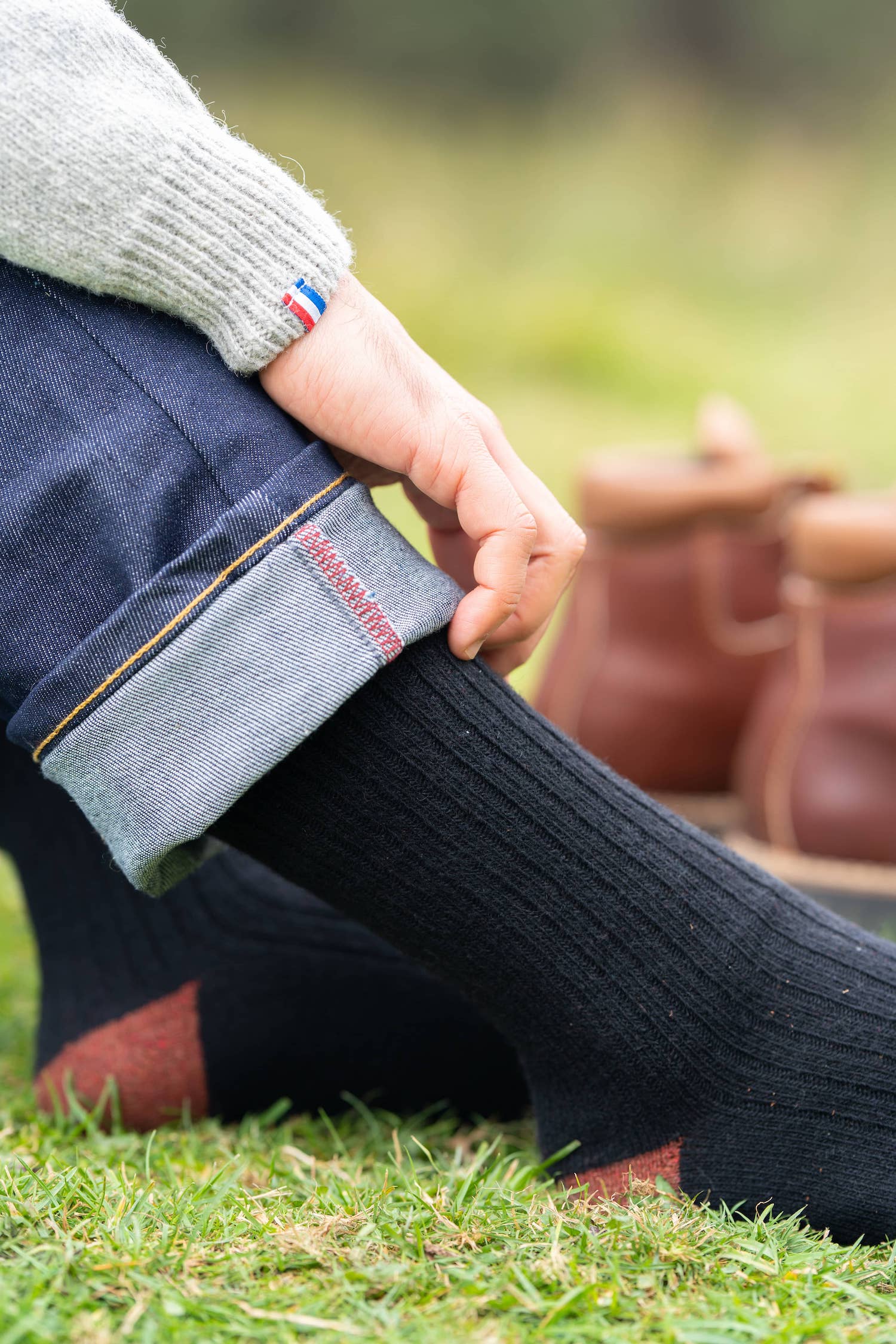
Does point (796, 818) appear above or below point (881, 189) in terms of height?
below

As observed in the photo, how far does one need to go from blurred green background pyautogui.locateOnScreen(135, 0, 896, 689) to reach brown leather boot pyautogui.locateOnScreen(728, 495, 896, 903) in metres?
3.92

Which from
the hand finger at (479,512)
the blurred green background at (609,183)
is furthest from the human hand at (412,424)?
the blurred green background at (609,183)

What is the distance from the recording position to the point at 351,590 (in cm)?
56

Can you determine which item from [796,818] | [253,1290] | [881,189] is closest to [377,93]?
[881,189]

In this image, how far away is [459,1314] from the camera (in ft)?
1.58

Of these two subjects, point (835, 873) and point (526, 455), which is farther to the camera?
point (526, 455)

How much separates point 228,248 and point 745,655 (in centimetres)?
103

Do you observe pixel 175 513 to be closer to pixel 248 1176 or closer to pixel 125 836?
pixel 125 836

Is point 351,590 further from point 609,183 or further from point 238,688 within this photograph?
point 609,183

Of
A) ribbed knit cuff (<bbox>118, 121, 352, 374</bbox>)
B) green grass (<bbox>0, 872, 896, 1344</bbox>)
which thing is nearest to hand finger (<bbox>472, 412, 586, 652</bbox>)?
ribbed knit cuff (<bbox>118, 121, 352, 374</bbox>)

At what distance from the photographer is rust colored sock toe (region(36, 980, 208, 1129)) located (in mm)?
837

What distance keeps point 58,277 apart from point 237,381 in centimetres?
10

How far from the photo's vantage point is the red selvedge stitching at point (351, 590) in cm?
56

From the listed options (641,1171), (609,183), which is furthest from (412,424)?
(609,183)
